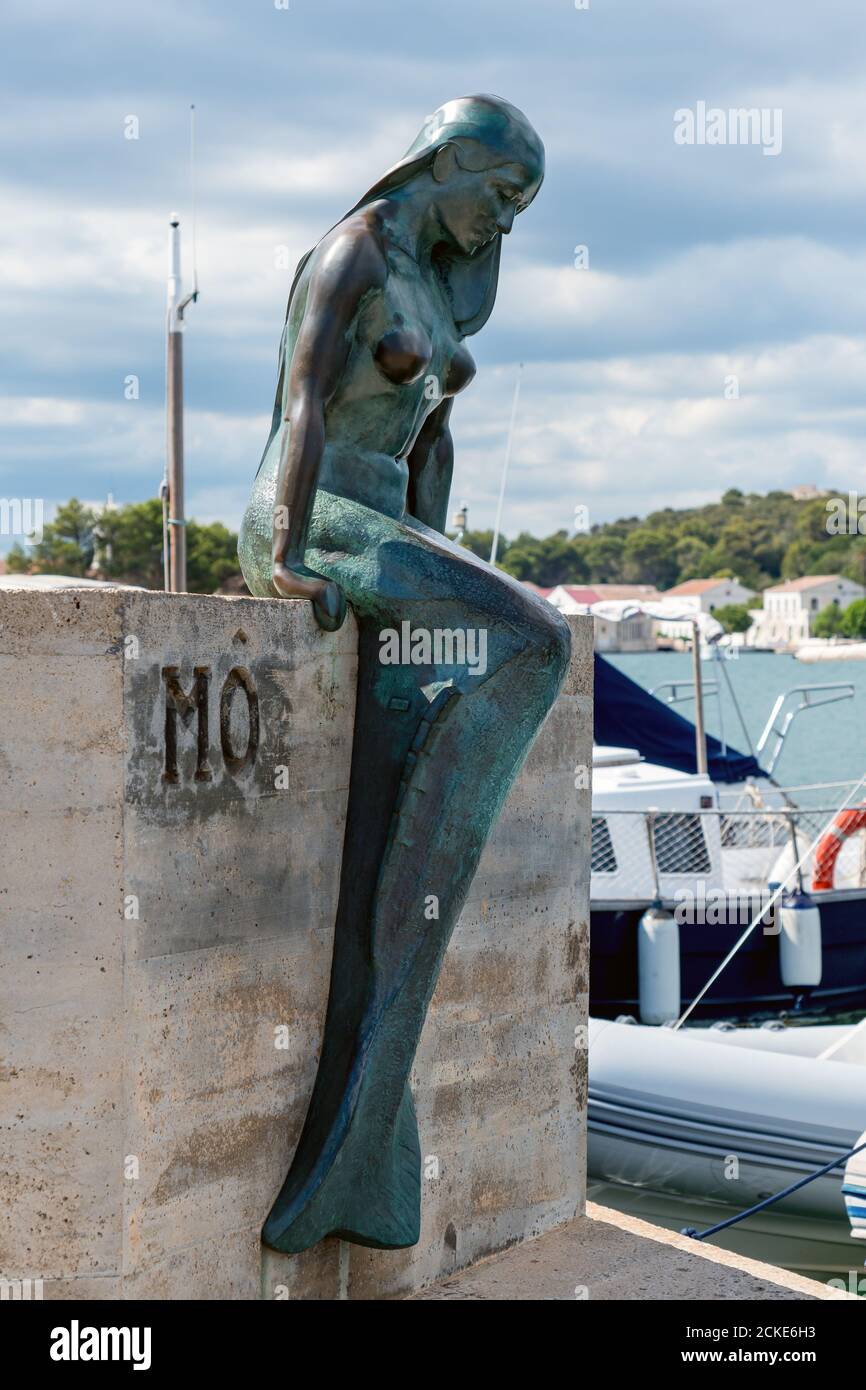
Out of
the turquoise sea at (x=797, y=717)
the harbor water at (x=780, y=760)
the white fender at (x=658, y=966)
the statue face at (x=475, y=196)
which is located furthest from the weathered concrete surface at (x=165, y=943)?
the turquoise sea at (x=797, y=717)

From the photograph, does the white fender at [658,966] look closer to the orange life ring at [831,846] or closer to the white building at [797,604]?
the orange life ring at [831,846]

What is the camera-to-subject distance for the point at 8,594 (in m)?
3.89

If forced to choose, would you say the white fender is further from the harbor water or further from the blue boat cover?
the blue boat cover

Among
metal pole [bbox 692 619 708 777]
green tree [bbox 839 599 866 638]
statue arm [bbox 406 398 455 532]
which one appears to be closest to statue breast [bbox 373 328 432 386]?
statue arm [bbox 406 398 455 532]

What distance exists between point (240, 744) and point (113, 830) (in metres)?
0.49

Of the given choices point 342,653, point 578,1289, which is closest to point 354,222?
point 342,653

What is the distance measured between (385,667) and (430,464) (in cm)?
108

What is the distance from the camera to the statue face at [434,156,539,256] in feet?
16.5

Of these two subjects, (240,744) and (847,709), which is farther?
(847,709)

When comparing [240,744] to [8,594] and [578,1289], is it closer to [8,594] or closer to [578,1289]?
[8,594]

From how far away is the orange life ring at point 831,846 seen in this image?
826 inches

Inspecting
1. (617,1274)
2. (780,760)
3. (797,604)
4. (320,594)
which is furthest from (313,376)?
(797,604)
